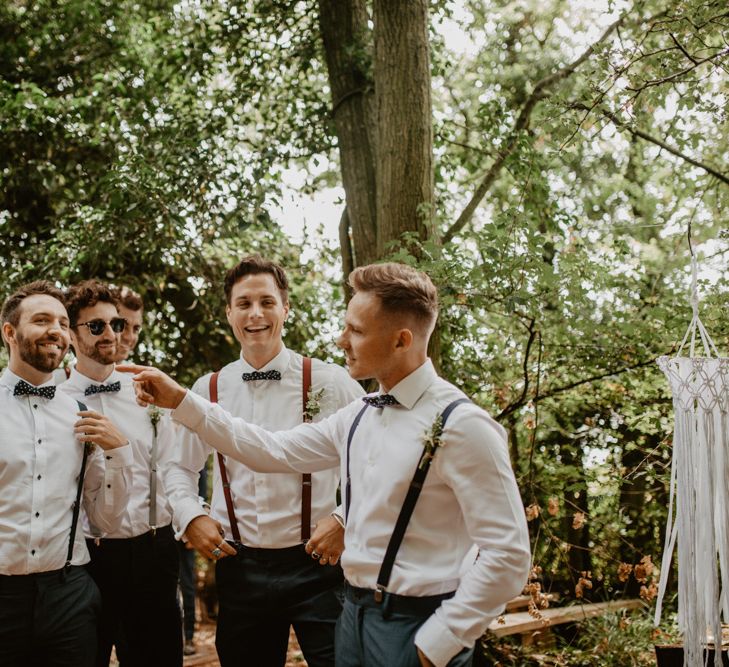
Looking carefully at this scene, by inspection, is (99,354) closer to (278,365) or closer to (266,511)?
(278,365)

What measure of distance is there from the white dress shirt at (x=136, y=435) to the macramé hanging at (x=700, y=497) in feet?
7.24

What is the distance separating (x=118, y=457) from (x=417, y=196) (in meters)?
2.22

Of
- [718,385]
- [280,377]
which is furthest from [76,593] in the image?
[718,385]

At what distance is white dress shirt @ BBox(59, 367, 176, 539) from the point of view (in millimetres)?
3615

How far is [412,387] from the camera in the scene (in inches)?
91.7

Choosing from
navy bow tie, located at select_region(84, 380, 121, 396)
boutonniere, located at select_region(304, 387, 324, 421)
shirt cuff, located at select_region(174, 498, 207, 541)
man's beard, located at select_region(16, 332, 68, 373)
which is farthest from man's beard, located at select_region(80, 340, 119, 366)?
boutonniere, located at select_region(304, 387, 324, 421)

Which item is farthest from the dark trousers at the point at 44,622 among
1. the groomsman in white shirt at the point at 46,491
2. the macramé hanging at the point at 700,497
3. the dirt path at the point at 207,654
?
the dirt path at the point at 207,654

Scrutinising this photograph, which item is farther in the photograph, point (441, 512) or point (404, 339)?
point (404, 339)

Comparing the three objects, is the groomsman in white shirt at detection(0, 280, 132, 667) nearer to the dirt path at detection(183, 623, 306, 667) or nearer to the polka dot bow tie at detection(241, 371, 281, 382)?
the polka dot bow tie at detection(241, 371, 281, 382)

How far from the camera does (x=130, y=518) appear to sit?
3.58 m

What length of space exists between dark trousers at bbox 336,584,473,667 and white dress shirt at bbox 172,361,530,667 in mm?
40

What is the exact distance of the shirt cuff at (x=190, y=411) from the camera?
8.61 ft

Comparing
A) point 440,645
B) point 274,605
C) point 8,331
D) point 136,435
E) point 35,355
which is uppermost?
point 8,331

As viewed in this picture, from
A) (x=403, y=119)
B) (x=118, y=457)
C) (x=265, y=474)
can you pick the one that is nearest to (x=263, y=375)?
(x=265, y=474)
